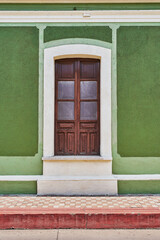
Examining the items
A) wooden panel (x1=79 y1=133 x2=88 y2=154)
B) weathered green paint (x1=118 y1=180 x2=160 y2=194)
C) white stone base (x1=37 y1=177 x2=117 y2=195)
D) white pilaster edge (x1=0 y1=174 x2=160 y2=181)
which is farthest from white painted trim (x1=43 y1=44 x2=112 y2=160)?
weathered green paint (x1=118 y1=180 x2=160 y2=194)

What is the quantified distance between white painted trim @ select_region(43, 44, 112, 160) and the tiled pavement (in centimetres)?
99

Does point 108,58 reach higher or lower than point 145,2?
lower

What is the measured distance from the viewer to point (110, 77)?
18.7ft

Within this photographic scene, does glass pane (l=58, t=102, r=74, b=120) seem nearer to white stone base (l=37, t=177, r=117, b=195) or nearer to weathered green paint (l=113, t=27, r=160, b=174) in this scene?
weathered green paint (l=113, t=27, r=160, b=174)

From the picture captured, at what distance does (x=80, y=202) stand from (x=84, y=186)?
55cm

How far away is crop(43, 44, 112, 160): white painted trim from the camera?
5.63m

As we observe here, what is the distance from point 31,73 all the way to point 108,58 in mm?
1867

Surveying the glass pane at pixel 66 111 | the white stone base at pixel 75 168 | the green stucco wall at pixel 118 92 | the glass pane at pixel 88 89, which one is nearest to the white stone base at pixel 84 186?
the white stone base at pixel 75 168

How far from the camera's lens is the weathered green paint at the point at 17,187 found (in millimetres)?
5562

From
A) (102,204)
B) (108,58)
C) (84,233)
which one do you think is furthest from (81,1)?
(84,233)

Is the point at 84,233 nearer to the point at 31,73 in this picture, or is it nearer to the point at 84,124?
the point at 84,124

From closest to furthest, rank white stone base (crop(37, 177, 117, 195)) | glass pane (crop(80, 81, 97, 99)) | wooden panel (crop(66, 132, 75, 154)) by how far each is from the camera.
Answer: white stone base (crop(37, 177, 117, 195)) < wooden panel (crop(66, 132, 75, 154)) < glass pane (crop(80, 81, 97, 99))

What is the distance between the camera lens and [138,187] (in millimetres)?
5586

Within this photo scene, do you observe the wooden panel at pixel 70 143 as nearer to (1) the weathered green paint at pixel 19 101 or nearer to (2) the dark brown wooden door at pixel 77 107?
(2) the dark brown wooden door at pixel 77 107
